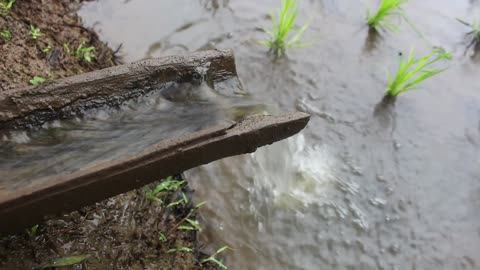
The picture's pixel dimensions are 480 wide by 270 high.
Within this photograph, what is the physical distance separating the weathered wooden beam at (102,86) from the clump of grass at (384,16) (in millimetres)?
2430

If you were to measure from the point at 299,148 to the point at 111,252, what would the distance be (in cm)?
178

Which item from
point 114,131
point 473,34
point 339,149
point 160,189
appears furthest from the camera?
point 473,34

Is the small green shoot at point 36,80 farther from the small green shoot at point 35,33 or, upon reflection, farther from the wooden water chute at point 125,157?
the wooden water chute at point 125,157

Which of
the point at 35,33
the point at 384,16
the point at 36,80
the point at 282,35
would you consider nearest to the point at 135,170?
the point at 36,80

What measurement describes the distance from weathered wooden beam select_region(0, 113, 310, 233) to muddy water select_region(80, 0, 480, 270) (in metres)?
1.08

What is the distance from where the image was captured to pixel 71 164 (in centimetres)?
195

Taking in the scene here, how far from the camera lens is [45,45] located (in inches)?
125

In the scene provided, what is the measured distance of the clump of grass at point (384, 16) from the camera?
Result: 4.20 meters

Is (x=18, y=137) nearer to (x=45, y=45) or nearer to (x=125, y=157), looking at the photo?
(x=125, y=157)

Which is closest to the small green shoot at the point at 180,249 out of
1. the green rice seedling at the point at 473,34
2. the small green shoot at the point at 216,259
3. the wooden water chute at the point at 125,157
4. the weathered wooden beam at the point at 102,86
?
the small green shoot at the point at 216,259

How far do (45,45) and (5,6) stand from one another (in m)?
0.39

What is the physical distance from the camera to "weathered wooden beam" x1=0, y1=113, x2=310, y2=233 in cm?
167

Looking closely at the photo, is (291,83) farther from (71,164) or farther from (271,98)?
(71,164)

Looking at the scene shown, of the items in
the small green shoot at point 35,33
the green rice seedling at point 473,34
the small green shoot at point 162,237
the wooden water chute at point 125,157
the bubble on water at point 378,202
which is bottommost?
the bubble on water at point 378,202
